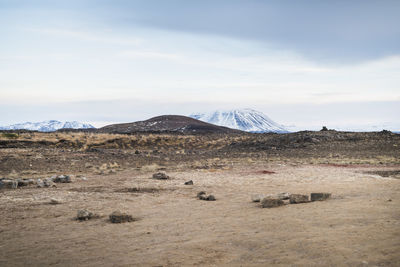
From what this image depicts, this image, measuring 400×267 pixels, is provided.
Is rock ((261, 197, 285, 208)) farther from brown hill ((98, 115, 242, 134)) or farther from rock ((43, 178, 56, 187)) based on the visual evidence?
brown hill ((98, 115, 242, 134))

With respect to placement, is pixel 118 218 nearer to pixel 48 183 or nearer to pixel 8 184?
pixel 48 183

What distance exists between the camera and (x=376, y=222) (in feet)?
26.9

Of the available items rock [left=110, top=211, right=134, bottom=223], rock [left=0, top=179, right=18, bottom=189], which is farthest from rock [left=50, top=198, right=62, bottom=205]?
rock [left=0, top=179, right=18, bottom=189]

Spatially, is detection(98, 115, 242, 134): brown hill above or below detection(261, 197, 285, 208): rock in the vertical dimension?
above

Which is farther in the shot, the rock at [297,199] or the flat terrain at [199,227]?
the rock at [297,199]

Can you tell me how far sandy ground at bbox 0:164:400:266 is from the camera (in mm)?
6754

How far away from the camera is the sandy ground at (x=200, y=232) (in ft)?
22.2

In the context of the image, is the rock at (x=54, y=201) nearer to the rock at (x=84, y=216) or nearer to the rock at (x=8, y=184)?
the rock at (x=84, y=216)

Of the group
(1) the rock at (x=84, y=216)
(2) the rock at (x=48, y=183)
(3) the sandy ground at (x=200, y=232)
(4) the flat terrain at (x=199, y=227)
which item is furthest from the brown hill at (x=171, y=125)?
(1) the rock at (x=84, y=216)

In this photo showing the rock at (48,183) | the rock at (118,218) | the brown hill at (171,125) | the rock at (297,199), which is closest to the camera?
the rock at (118,218)

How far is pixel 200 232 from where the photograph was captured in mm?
9109

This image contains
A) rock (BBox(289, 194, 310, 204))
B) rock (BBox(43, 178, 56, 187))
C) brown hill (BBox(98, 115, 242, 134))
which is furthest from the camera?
brown hill (BBox(98, 115, 242, 134))

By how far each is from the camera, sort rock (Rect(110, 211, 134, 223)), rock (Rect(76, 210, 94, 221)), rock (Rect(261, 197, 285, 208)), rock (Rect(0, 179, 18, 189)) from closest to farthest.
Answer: rock (Rect(110, 211, 134, 223)), rock (Rect(76, 210, 94, 221)), rock (Rect(261, 197, 285, 208)), rock (Rect(0, 179, 18, 189))

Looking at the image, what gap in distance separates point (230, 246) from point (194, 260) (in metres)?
1.07
